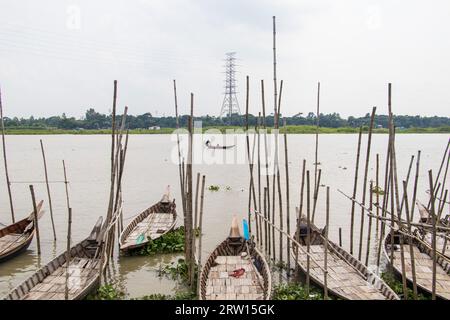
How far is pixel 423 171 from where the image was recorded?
24031 mm

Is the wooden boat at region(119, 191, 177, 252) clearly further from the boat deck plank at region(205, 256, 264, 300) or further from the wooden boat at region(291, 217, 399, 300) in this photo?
the wooden boat at region(291, 217, 399, 300)

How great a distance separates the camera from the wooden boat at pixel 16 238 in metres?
8.24

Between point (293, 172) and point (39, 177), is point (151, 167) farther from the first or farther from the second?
point (293, 172)

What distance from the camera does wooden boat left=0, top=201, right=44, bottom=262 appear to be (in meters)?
8.24

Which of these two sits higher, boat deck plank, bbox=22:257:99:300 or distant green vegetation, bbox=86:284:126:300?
boat deck plank, bbox=22:257:99:300

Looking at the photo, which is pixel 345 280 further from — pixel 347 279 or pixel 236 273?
pixel 236 273

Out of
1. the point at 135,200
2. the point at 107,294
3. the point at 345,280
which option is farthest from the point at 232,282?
the point at 135,200

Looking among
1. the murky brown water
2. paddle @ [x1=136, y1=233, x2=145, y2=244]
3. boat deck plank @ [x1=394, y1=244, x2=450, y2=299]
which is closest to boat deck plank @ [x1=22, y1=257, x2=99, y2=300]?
the murky brown water

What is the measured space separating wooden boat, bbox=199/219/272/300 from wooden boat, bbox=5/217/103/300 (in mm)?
1788

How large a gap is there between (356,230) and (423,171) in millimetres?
15180

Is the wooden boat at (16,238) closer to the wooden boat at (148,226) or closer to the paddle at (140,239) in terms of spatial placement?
the wooden boat at (148,226)
